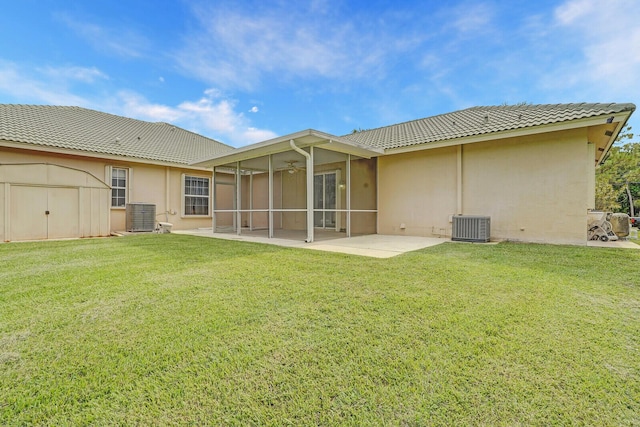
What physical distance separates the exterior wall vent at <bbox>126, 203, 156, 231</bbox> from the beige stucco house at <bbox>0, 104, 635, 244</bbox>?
619 millimetres

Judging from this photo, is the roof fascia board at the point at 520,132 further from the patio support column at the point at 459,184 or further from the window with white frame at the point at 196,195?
the window with white frame at the point at 196,195

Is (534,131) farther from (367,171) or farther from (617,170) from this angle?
(617,170)

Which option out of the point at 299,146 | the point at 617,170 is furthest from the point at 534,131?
the point at 617,170

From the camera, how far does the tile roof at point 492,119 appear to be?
614cm

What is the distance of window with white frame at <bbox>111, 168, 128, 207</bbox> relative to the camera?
10180 mm

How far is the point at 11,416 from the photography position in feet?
4.30

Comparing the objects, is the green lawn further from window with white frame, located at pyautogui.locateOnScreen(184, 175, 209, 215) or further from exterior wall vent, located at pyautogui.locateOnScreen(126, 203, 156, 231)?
window with white frame, located at pyautogui.locateOnScreen(184, 175, 209, 215)

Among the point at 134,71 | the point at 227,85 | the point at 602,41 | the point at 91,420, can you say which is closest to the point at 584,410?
the point at 91,420

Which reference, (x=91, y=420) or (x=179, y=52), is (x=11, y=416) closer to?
(x=91, y=420)

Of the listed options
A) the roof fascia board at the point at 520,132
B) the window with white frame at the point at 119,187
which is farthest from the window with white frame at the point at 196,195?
the roof fascia board at the point at 520,132

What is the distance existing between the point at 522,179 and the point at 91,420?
28.7 feet

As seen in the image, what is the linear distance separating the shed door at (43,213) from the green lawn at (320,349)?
5902 mm

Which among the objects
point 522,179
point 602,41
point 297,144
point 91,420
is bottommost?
point 91,420

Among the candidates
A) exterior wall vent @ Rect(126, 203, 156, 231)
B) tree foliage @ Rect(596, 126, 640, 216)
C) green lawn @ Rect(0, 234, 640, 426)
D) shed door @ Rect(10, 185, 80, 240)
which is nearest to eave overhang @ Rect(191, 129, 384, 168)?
exterior wall vent @ Rect(126, 203, 156, 231)
